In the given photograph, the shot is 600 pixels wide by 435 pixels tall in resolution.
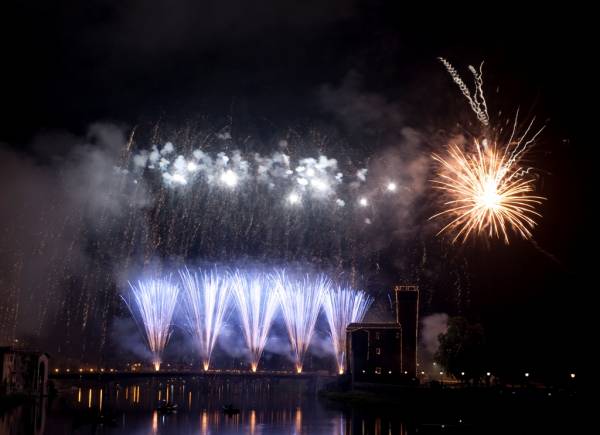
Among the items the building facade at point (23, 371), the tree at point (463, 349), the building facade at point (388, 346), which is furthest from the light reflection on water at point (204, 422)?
the tree at point (463, 349)

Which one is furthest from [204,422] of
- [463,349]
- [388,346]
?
[463,349]

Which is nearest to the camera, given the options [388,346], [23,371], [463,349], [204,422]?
[204,422]

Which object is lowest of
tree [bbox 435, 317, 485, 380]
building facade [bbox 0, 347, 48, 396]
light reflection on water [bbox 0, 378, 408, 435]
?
light reflection on water [bbox 0, 378, 408, 435]

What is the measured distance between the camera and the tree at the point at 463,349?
8956cm

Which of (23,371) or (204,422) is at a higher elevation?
(23,371)

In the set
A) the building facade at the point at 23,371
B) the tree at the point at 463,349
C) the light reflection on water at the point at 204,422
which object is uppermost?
the tree at the point at 463,349

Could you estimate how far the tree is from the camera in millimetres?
89562

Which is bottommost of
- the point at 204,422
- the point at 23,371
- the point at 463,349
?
the point at 204,422

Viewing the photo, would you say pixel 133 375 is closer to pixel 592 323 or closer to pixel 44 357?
pixel 44 357

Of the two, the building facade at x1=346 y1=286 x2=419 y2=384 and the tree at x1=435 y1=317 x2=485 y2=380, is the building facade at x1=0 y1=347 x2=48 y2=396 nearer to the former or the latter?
the building facade at x1=346 y1=286 x2=419 y2=384

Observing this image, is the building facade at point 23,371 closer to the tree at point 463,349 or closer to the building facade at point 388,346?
the building facade at point 388,346

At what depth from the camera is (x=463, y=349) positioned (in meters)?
90.5

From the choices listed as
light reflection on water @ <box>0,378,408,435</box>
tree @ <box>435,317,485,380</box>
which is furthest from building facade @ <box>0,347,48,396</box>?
tree @ <box>435,317,485,380</box>

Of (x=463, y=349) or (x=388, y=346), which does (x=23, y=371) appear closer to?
(x=388, y=346)
